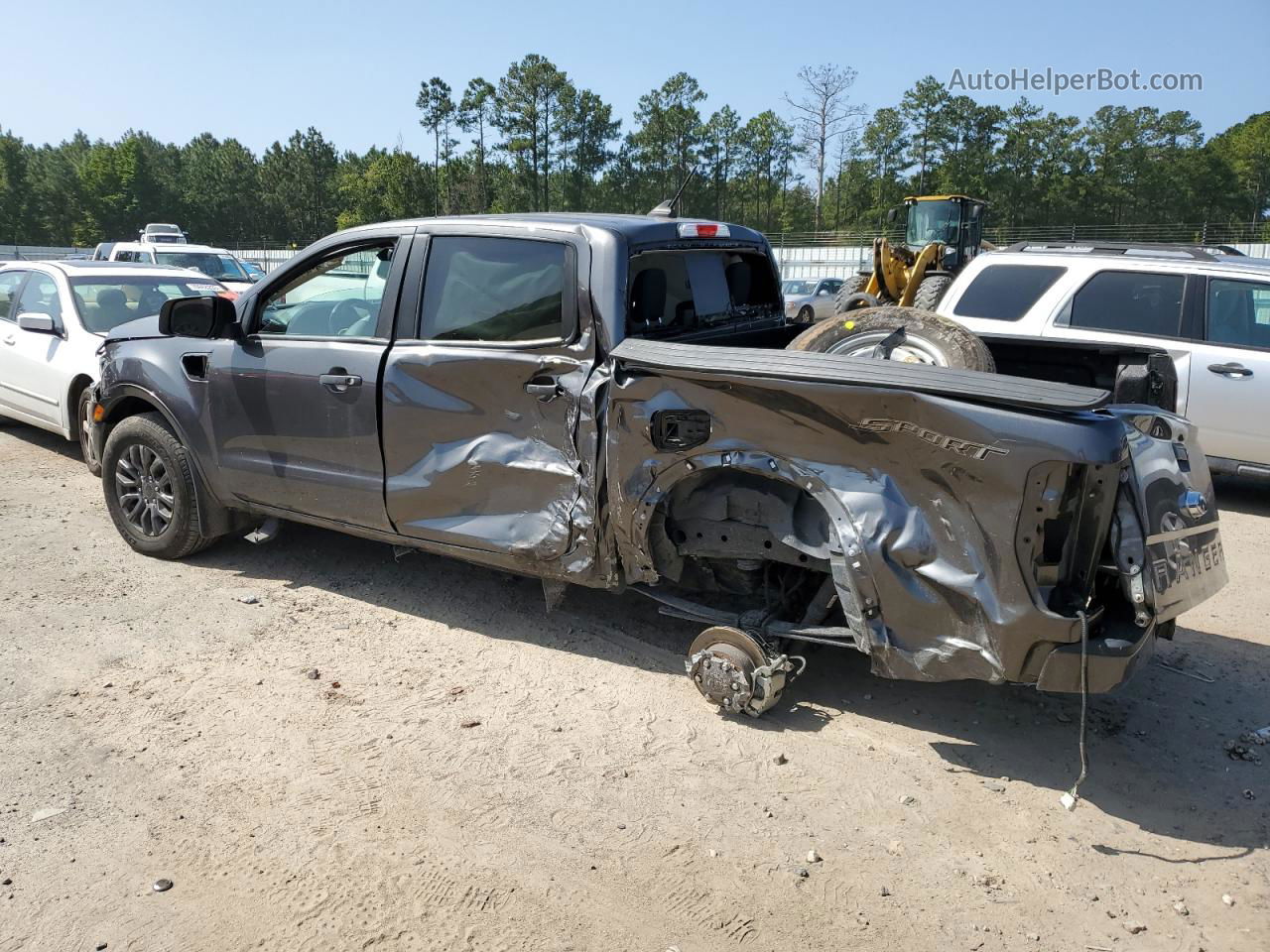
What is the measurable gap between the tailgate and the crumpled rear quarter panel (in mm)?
319

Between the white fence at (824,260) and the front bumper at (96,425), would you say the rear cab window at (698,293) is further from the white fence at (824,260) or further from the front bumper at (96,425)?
the white fence at (824,260)

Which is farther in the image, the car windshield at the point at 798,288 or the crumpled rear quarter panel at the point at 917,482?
the car windshield at the point at 798,288

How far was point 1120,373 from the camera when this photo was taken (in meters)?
4.32

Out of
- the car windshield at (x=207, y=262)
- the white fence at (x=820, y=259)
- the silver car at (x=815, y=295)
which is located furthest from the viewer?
the white fence at (x=820, y=259)

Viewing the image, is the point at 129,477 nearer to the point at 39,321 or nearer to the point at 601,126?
the point at 39,321

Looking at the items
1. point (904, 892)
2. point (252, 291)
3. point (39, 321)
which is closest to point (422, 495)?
point (252, 291)

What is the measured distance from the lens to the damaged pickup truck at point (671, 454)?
10.7 feet

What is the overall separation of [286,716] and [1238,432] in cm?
694

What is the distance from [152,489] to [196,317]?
1.16m

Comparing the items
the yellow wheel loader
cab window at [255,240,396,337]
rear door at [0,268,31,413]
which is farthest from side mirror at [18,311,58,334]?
the yellow wheel loader

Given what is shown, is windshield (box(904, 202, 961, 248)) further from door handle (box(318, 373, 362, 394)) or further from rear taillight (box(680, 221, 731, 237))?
door handle (box(318, 373, 362, 394))

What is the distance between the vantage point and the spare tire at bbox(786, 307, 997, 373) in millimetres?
4254

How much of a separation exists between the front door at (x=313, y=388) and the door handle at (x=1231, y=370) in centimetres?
610

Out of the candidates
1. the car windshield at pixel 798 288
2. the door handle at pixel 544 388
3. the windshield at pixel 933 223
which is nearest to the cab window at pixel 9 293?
the door handle at pixel 544 388
